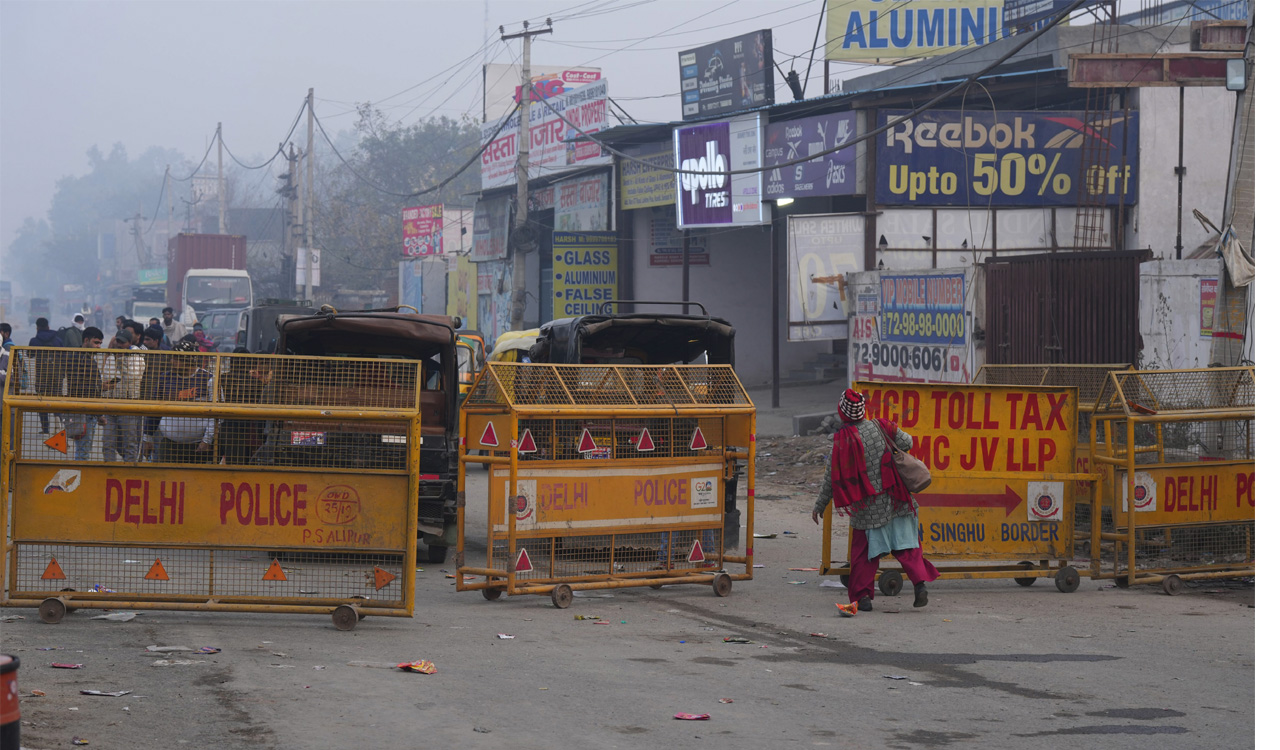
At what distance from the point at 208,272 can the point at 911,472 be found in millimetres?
42346

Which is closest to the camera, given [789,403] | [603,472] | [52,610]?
[52,610]

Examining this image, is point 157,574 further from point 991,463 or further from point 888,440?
point 991,463

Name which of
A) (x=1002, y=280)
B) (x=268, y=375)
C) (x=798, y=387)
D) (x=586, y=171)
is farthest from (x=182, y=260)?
(x=268, y=375)

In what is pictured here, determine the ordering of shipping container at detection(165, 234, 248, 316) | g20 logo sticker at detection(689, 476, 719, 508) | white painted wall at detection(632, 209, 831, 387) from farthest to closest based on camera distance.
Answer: shipping container at detection(165, 234, 248, 316) < white painted wall at detection(632, 209, 831, 387) < g20 logo sticker at detection(689, 476, 719, 508)

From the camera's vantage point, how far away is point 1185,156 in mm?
22844

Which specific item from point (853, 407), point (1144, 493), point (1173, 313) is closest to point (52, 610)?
point (853, 407)

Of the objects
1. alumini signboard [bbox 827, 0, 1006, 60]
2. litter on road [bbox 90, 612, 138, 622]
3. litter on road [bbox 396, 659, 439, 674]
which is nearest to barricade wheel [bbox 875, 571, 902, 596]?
litter on road [bbox 396, 659, 439, 674]

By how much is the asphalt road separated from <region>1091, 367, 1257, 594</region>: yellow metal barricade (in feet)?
1.95

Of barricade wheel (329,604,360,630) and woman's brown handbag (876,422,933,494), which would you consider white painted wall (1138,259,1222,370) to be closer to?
woman's brown handbag (876,422,933,494)

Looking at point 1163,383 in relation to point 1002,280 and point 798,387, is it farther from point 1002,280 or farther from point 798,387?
point 798,387

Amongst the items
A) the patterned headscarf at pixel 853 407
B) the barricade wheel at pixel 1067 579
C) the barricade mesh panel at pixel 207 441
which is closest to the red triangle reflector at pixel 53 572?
the barricade mesh panel at pixel 207 441

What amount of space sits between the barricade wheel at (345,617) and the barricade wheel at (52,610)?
5.58 ft

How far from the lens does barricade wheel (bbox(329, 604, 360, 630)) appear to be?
7660 mm

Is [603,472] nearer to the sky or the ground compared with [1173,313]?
nearer to the ground
